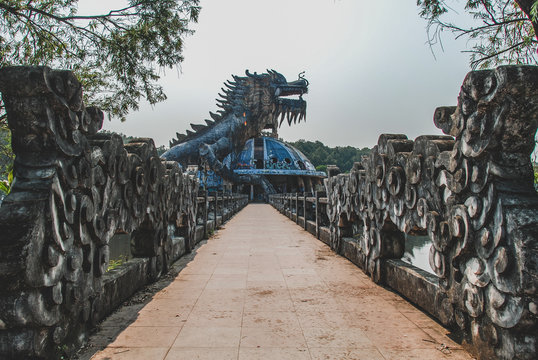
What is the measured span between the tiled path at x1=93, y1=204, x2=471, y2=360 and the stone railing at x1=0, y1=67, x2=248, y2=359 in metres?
0.45

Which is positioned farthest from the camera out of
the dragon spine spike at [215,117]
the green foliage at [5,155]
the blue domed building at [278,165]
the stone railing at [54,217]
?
the blue domed building at [278,165]

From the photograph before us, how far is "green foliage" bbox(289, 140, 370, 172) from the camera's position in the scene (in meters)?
68.2

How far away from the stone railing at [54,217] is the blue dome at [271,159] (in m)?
32.7

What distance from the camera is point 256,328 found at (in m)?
3.05

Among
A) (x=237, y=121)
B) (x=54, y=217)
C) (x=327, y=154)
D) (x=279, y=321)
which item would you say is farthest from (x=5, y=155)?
(x=327, y=154)

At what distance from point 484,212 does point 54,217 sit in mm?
2706

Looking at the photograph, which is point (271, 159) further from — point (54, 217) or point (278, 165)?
point (54, 217)

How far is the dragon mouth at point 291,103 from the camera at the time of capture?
30577 mm

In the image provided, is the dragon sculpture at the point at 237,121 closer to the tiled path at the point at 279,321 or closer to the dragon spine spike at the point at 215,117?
the dragon spine spike at the point at 215,117

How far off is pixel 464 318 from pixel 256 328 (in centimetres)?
154

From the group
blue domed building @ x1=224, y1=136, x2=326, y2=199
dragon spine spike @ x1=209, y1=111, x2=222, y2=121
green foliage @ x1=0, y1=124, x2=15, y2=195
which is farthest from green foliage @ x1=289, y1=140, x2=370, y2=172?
green foliage @ x1=0, y1=124, x2=15, y2=195

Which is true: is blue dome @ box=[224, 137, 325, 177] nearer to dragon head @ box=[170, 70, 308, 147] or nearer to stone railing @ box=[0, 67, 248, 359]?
dragon head @ box=[170, 70, 308, 147]

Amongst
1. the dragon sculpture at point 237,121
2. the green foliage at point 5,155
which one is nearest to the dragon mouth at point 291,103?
the dragon sculpture at point 237,121

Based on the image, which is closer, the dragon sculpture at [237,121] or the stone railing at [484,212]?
the stone railing at [484,212]
